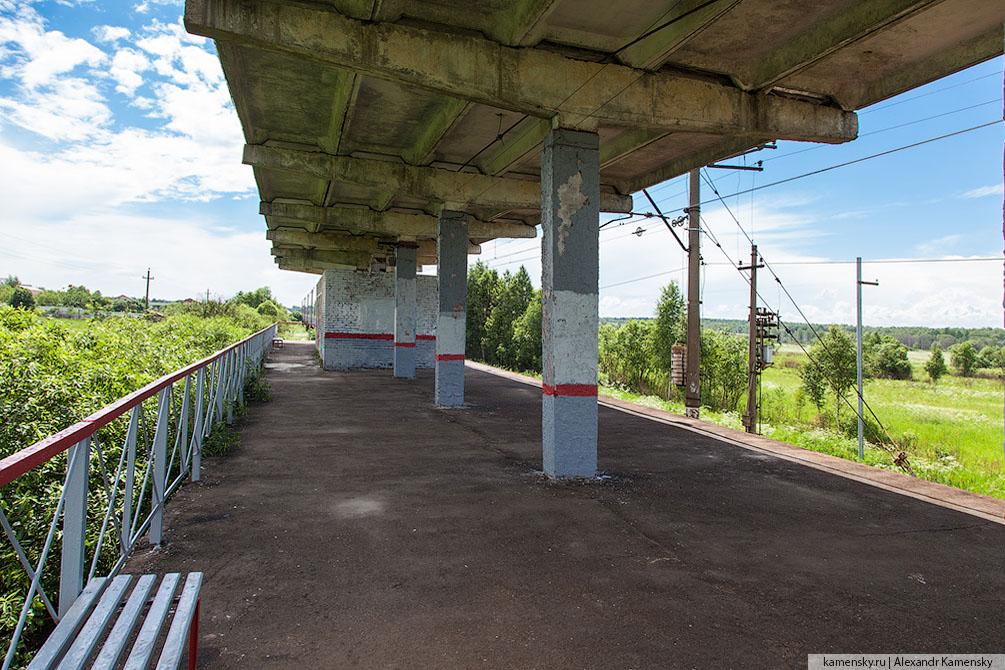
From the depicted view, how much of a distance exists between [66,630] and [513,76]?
6269mm

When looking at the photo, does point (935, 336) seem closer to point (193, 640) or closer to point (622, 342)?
point (622, 342)

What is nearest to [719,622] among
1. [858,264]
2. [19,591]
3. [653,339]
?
[19,591]

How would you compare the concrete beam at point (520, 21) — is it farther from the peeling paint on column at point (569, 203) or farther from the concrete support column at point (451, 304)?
the concrete support column at point (451, 304)

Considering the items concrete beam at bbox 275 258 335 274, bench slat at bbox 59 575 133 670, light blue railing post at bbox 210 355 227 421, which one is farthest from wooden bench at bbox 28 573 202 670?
concrete beam at bbox 275 258 335 274

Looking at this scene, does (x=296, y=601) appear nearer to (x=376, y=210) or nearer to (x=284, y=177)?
(x=284, y=177)

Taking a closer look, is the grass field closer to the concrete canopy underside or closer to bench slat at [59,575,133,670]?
the concrete canopy underside

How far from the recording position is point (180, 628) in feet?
8.00

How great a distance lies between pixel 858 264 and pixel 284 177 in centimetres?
1424

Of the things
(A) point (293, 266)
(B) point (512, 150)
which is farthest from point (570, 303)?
(A) point (293, 266)

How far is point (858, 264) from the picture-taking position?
591 inches

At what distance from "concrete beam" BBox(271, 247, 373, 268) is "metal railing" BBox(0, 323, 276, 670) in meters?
16.8

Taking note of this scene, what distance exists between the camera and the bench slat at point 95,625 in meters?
2.07

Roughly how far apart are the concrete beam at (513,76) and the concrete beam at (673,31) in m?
0.25

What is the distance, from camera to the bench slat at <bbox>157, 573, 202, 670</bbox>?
2.22m
